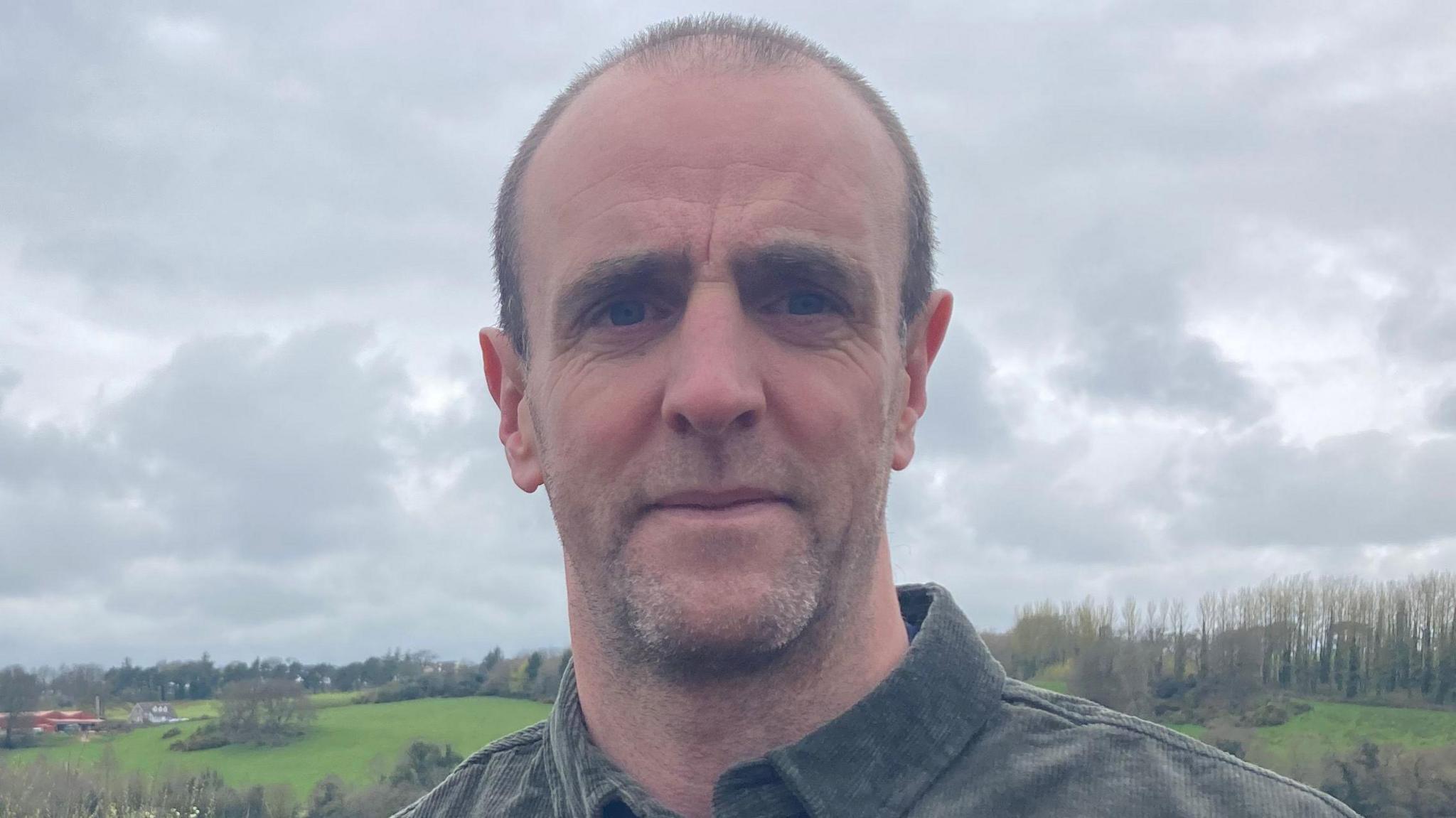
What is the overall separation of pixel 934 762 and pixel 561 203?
155 cm

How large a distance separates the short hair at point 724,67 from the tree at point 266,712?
149 feet

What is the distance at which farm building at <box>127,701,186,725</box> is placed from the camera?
4770 centimetres

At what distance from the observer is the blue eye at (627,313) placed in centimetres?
277

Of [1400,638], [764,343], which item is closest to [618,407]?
[764,343]

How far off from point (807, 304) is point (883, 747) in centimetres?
97

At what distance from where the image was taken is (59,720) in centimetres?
4469

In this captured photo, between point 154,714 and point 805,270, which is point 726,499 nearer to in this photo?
point 805,270

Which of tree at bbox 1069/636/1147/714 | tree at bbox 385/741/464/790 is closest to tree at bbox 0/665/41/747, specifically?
tree at bbox 385/741/464/790

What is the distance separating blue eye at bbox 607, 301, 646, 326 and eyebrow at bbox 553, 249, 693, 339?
0.08 ft

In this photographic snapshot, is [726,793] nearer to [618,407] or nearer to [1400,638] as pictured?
[618,407]

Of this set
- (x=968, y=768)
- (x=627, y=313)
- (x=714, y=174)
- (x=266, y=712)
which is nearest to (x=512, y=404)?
(x=627, y=313)

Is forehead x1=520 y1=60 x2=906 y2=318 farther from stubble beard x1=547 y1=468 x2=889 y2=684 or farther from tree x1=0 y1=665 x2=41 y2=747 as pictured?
tree x1=0 y1=665 x2=41 y2=747

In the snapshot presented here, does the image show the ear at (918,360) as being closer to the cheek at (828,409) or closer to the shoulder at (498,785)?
the cheek at (828,409)

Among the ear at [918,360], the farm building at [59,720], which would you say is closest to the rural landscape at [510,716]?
the farm building at [59,720]
